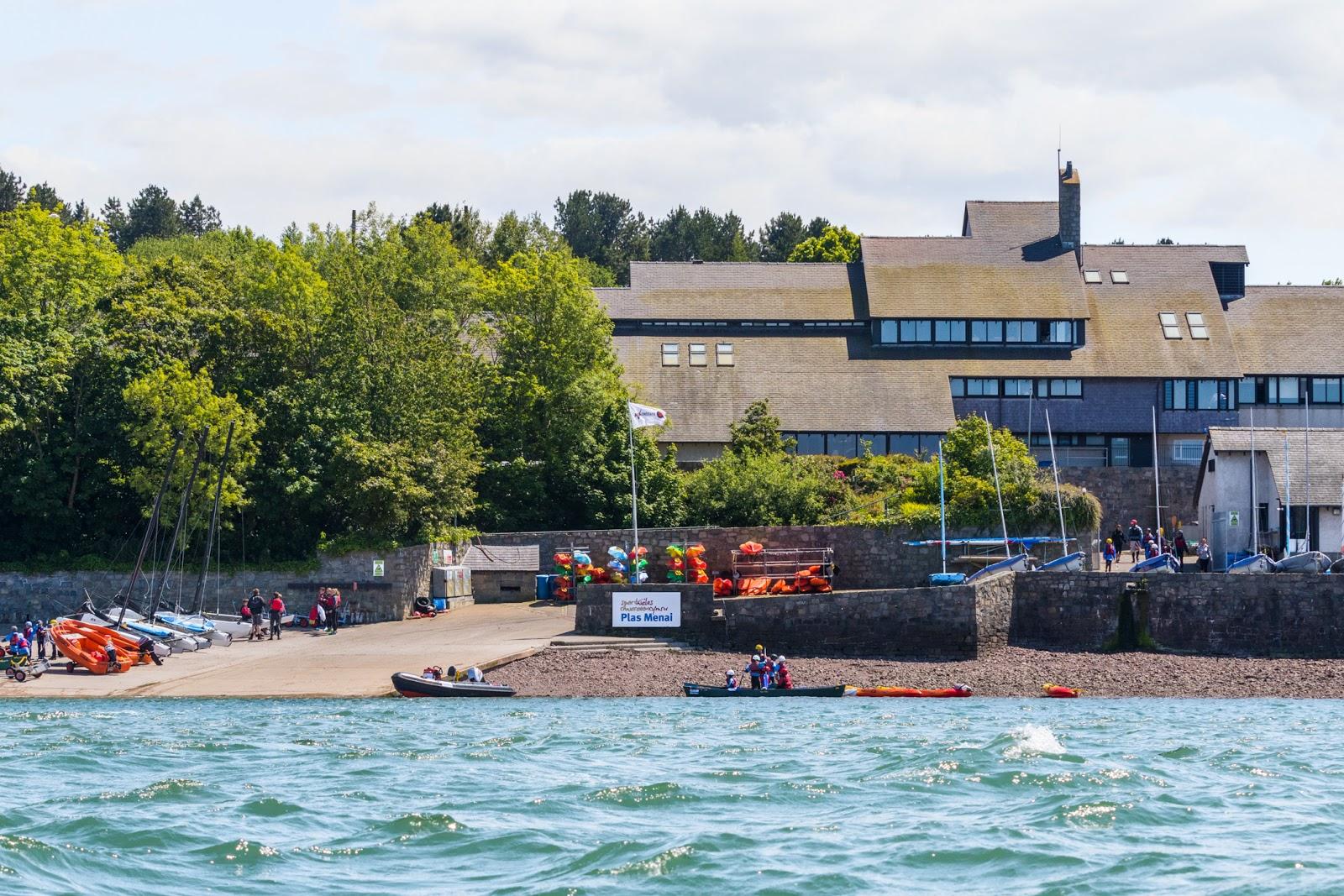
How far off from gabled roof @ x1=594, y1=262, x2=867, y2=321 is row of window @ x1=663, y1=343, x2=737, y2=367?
2338mm

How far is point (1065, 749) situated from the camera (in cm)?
3253

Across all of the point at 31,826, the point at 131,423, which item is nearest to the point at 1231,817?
the point at 31,826

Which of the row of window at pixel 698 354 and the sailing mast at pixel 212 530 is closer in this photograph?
the sailing mast at pixel 212 530

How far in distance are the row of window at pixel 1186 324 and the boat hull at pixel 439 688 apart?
129 ft

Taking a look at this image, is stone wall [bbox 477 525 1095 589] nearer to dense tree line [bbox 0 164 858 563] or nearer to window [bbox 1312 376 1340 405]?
dense tree line [bbox 0 164 858 563]

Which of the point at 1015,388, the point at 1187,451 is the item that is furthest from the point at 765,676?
the point at 1187,451

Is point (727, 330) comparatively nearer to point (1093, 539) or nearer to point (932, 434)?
point (932, 434)

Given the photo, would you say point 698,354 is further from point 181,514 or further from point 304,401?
point 181,514

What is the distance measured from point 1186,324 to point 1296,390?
5.13 metres

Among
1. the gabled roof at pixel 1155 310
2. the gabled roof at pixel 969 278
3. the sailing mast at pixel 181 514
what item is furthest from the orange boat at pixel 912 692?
the gabled roof at pixel 969 278

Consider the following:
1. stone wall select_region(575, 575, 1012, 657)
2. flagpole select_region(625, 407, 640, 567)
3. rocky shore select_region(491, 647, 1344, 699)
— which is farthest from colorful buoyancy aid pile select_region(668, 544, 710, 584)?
rocky shore select_region(491, 647, 1344, 699)

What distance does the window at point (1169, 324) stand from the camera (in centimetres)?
7116

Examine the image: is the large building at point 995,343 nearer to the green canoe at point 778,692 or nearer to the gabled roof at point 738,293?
the gabled roof at point 738,293

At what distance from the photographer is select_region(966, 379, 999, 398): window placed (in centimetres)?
6969
